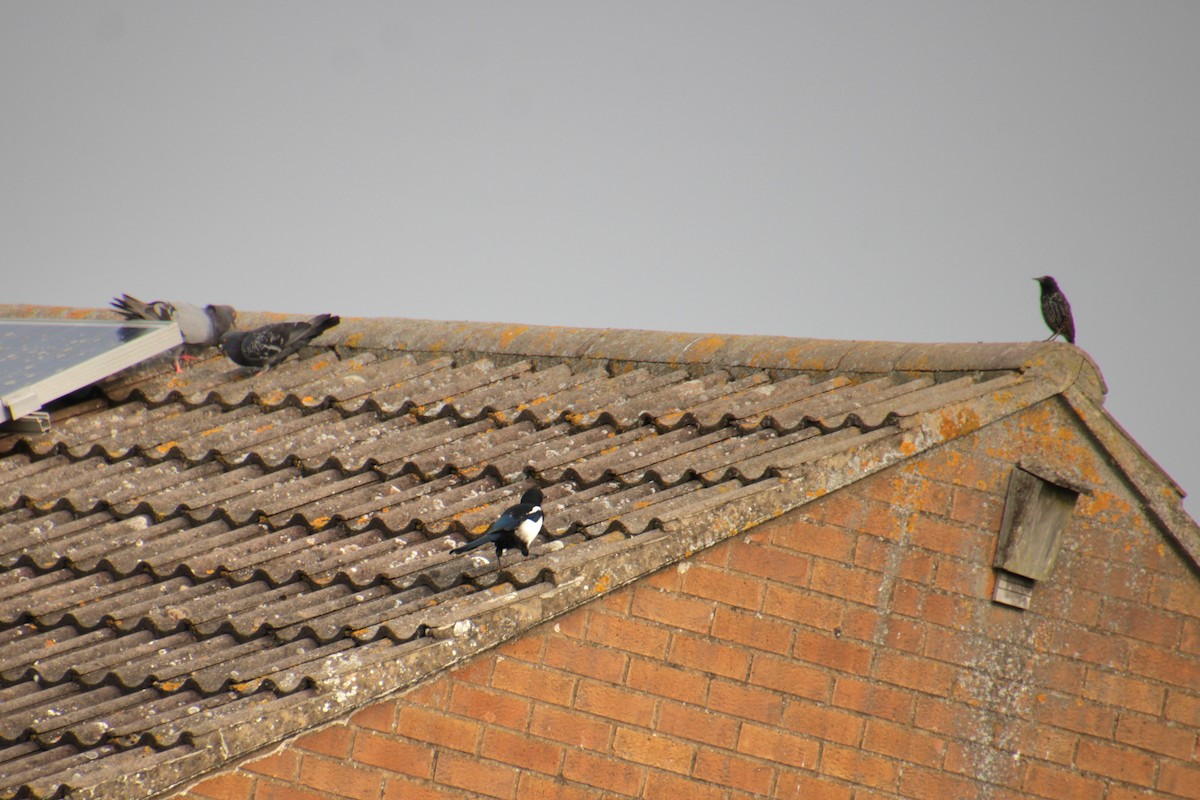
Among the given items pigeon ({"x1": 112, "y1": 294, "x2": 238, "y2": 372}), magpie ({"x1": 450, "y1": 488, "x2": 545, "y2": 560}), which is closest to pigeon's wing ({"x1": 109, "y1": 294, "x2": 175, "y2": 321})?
pigeon ({"x1": 112, "y1": 294, "x2": 238, "y2": 372})

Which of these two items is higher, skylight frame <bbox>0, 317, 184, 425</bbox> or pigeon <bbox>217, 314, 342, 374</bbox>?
pigeon <bbox>217, 314, 342, 374</bbox>

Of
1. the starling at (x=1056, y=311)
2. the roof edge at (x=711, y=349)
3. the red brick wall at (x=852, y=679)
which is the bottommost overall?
the red brick wall at (x=852, y=679)

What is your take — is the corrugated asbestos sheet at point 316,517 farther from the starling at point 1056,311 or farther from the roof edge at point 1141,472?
the starling at point 1056,311

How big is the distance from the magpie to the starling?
10.5ft

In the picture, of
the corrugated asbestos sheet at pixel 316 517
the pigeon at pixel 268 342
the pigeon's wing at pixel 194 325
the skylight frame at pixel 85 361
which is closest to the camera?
the corrugated asbestos sheet at pixel 316 517

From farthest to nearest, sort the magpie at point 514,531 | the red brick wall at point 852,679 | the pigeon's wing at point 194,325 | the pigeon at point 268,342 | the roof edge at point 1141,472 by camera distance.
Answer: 1. the pigeon's wing at point 194,325
2. the pigeon at point 268,342
3. the roof edge at point 1141,472
4. the magpie at point 514,531
5. the red brick wall at point 852,679

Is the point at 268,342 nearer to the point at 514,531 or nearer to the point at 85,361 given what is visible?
the point at 85,361

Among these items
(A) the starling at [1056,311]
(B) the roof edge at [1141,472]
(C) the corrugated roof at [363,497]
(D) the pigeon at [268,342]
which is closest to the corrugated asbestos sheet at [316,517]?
(C) the corrugated roof at [363,497]

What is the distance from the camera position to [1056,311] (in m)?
7.25

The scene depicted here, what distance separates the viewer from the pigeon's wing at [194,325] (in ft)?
28.2

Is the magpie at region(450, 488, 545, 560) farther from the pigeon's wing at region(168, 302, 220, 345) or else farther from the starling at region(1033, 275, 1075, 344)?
the pigeon's wing at region(168, 302, 220, 345)

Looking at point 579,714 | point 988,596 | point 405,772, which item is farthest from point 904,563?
point 405,772

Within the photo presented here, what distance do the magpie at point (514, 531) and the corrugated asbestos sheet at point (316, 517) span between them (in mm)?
99

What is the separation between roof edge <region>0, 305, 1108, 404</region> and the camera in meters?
6.03
